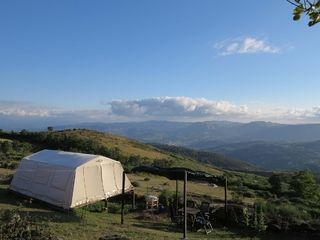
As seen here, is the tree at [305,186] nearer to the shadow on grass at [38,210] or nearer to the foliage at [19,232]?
the shadow on grass at [38,210]

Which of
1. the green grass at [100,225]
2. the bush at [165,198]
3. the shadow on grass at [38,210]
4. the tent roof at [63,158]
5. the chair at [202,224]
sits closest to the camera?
the green grass at [100,225]

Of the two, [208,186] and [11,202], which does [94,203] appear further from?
[208,186]

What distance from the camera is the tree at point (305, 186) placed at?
37656 millimetres

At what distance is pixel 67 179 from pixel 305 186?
26.8 meters

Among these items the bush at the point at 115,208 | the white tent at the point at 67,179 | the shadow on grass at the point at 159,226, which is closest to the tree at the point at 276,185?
the white tent at the point at 67,179

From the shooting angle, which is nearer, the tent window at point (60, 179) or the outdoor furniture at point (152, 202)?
the tent window at point (60, 179)

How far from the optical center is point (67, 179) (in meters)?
20.0

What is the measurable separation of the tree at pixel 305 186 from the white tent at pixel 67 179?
834 inches

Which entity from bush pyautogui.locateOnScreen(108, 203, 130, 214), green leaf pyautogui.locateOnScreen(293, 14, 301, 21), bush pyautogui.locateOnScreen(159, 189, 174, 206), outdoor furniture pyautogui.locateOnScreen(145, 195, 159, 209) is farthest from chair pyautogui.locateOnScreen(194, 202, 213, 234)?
green leaf pyautogui.locateOnScreen(293, 14, 301, 21)

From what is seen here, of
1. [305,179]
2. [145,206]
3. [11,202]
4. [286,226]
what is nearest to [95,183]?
[145,206]

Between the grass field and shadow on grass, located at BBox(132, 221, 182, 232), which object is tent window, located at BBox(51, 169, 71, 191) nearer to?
the grass field

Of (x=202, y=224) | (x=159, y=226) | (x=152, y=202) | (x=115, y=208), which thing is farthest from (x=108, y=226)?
(x=152, y=202)

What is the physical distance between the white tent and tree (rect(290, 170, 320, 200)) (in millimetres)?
21185

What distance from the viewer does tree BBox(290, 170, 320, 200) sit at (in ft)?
124
